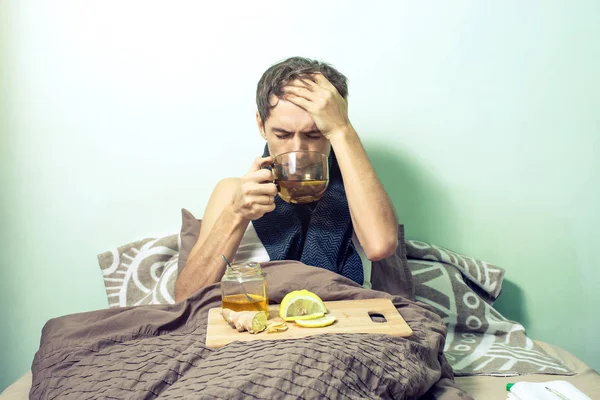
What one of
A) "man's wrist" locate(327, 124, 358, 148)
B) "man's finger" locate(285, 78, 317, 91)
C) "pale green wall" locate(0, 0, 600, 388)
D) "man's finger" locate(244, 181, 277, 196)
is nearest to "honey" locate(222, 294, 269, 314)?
"man's finger" locate(244, 181, 277, 196)

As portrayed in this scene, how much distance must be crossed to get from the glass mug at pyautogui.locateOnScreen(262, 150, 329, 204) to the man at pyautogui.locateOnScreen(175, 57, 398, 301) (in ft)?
0.14

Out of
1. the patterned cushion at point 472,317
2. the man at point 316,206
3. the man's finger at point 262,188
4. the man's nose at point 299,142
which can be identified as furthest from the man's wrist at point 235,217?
the patterned cushion at point 472,317

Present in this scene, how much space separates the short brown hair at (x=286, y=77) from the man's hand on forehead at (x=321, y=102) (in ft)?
0.07

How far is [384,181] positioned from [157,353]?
1.10 m

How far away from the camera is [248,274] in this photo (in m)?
1.10

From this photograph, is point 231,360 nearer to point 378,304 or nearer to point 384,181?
point 378,304

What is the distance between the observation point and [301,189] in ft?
4.28

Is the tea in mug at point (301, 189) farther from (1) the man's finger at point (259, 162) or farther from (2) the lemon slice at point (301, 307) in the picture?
(2) the lemon slice at point (301, 307)

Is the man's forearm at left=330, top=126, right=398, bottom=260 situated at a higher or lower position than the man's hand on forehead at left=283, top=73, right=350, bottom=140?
lower

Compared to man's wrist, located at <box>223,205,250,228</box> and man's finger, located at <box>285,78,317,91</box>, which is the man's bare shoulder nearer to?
man's wrist, located at <box>223,205,250,228</box>

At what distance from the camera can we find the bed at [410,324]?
91 cm

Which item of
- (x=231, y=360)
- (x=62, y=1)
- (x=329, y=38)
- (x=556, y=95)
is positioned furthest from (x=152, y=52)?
(x=556, y=95)

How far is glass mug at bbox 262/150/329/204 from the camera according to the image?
1.27m

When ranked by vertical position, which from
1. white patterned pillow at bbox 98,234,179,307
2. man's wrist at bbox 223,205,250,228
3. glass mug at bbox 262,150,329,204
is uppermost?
glass mug at bbox 262,150,329,204
